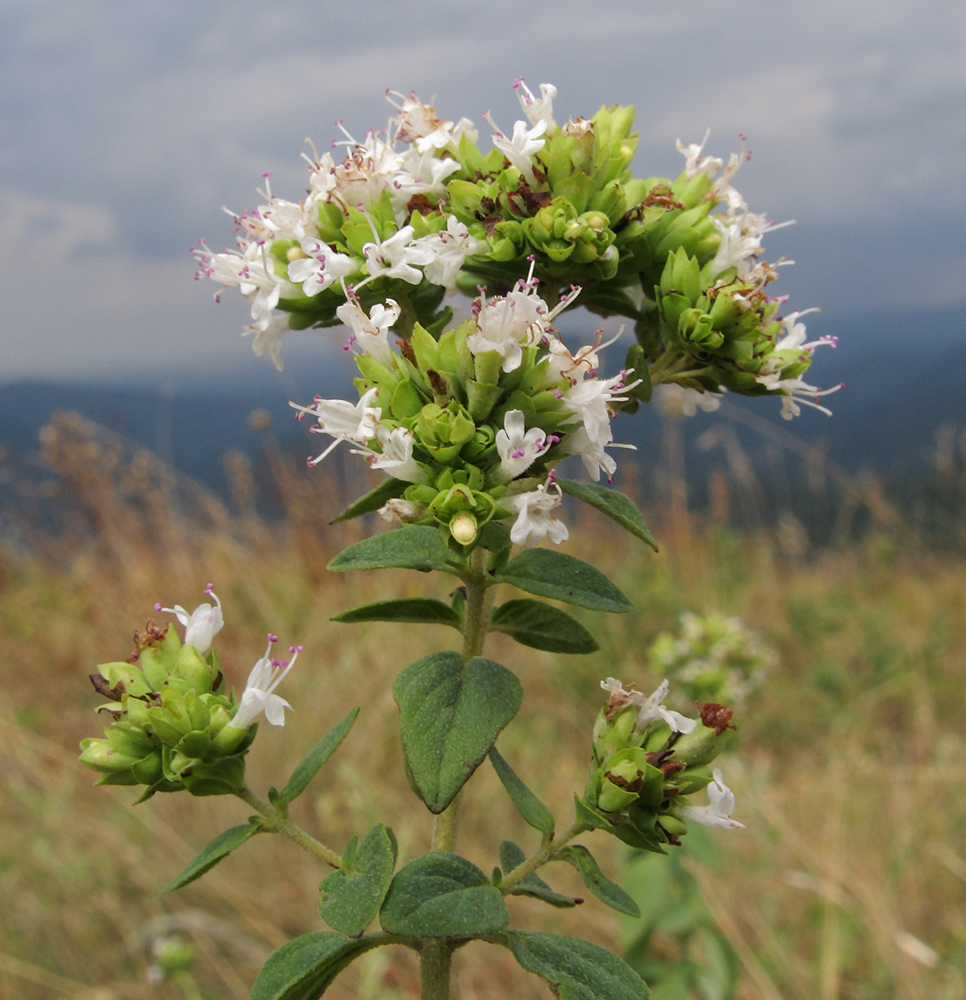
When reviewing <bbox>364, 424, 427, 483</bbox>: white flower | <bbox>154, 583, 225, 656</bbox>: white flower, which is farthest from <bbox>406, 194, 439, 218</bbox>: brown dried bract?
<bbox>154, 583, 225, 656</bbox>: white flower

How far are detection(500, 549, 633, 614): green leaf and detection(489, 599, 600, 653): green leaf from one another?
0.21 ft

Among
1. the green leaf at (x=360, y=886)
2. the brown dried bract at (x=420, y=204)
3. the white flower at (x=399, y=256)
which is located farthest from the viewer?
the brown dried bract at (x=420, y=204)

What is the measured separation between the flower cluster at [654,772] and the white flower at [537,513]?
0.80 feet

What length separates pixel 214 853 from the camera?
1.13 m

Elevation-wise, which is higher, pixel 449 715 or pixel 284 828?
pixel 449 715

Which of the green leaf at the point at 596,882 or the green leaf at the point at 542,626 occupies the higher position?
the green leaf at the point at 542,626

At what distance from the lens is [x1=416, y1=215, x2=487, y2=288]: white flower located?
4.04 feet

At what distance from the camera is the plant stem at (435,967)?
3.88 ft

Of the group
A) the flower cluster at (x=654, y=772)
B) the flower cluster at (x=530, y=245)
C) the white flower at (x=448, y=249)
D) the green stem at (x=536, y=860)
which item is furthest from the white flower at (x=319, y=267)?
the green stem at (x=536, y=860)

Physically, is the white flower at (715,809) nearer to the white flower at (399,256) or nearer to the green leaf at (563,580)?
the green leaf at (563,580)

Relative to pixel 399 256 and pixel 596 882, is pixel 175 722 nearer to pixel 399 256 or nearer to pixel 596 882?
pixel 596 882

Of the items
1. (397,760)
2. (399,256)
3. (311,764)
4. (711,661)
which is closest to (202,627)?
(311,764)

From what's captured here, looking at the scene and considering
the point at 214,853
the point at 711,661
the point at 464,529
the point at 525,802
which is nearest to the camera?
the point at 464,529

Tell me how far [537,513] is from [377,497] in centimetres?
25
